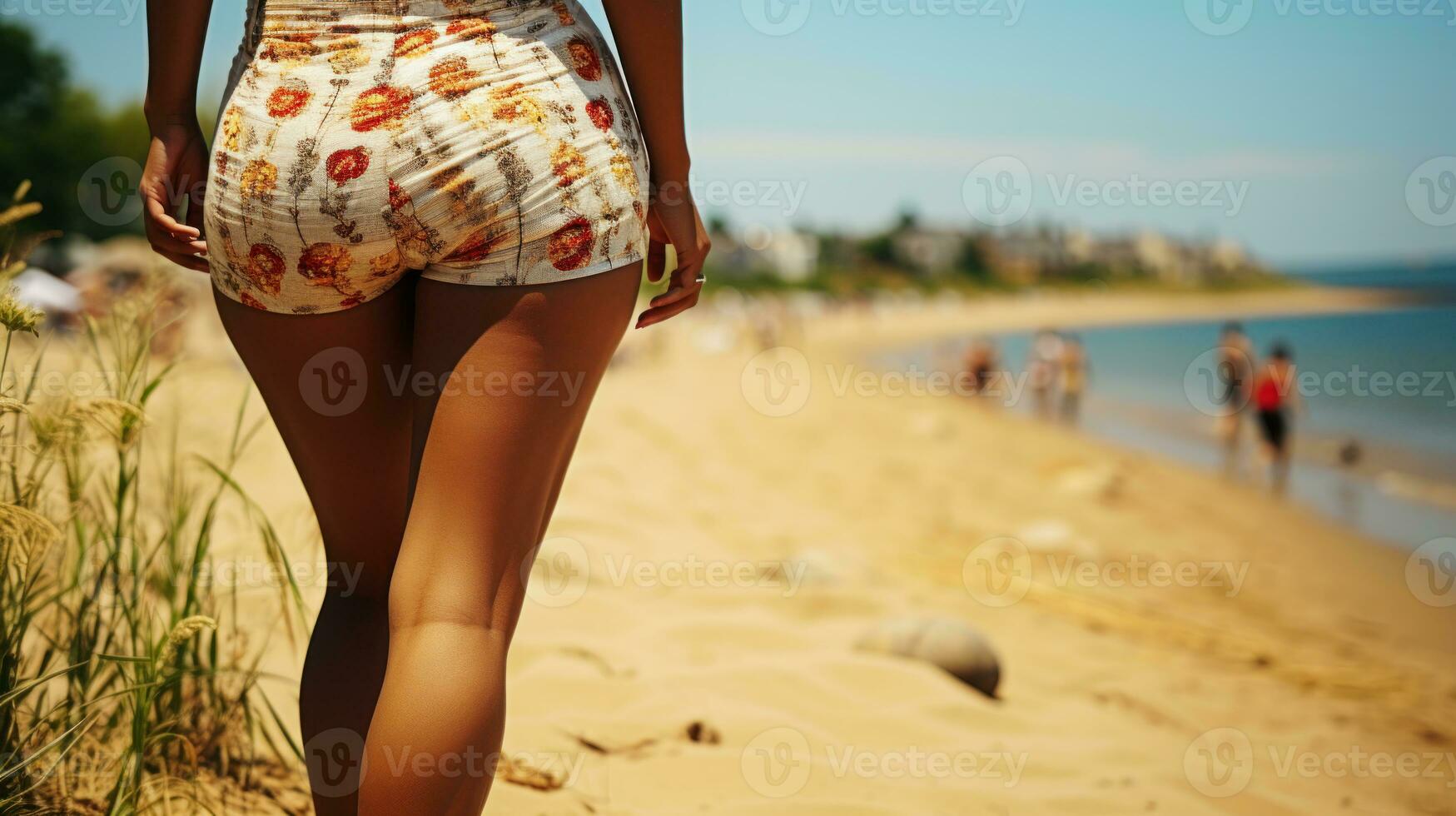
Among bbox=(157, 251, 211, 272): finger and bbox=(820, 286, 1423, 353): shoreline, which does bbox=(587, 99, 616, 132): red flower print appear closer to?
bbox=(157, 251, 211, 272): finger

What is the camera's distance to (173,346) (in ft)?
9.23

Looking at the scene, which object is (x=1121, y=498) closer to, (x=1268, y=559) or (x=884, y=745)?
(x=1268, y=559)

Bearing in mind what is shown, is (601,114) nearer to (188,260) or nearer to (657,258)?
(657,258)

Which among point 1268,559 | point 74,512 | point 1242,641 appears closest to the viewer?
point 74,512

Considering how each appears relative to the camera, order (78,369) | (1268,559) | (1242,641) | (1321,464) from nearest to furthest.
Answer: (78,369) < (1242,641) < (1268,559) < (1321,464)

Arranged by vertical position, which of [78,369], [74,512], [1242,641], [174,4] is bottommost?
[1242,641]

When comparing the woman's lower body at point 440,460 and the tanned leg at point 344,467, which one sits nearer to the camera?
the woman's lower body at point 440,460

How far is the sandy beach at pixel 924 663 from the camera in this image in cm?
252

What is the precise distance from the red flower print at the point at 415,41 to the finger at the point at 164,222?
1.28 feet

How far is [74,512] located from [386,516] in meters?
0.83

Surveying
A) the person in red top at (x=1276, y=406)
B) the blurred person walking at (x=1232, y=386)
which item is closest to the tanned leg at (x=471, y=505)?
the person in red top at (x=1276, y=406)

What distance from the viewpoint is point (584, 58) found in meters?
1.27

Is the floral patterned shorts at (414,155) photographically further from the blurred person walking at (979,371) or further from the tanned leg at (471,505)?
the blurred person walking at (979,371)

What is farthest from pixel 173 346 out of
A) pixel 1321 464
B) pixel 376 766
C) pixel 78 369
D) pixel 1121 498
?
pixel 1321 464
